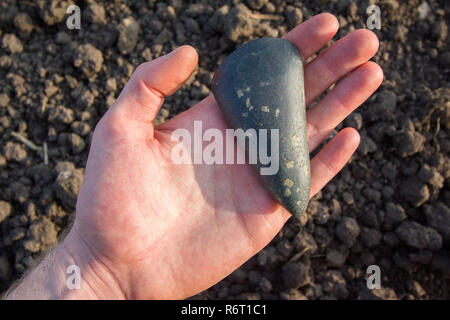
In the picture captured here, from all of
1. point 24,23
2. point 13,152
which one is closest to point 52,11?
point 24,23

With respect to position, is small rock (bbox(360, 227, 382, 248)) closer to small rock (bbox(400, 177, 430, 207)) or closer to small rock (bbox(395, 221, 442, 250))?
small rock (bbox(395, 221, 442, 250))

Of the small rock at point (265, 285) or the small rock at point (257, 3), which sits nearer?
the small rock at point (265, 285)

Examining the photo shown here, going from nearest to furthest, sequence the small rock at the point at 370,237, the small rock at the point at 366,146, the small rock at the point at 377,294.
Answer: the small rock at the point at 377,294 < the small rock at the point at 370,237 < the small rock at the point at 366,146

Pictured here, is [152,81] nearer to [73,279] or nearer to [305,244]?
[73,279]

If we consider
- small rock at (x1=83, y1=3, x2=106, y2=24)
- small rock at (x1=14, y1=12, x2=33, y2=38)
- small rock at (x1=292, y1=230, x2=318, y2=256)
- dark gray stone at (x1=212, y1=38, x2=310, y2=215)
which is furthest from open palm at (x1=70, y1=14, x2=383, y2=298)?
small rock at (x1=14, y1=12, x2=33, y2=38)

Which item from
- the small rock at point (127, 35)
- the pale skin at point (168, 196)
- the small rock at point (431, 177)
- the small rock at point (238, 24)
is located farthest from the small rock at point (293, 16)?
the small rock at point (431, 177)

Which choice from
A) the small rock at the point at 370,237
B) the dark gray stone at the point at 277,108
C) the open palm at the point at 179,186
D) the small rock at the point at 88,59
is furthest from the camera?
the small rock at the point at 88,59

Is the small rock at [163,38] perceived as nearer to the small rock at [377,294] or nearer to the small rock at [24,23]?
the small rock at [24,23]
